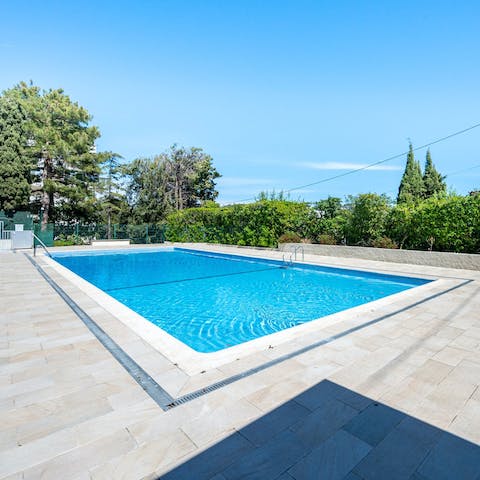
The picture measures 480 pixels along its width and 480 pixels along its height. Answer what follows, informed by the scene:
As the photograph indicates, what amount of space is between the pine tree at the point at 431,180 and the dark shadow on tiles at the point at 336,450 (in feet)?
106

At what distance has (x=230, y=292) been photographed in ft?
25.9

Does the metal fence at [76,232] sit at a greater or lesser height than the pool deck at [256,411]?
greater

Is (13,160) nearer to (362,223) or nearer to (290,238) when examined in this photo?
(290,238)

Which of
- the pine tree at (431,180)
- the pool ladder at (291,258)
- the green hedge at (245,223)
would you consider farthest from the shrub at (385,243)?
the pine tree at (431,180)

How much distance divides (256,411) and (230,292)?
5724 millimetres

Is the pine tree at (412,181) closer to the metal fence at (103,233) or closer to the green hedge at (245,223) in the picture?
the green hedge at (245,223)

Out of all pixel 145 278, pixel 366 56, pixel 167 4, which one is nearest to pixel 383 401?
pixel 145 278

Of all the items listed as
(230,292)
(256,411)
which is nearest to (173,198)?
(230,292)

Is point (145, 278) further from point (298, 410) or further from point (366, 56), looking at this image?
point (366, 56)

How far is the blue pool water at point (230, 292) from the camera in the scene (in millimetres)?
5316

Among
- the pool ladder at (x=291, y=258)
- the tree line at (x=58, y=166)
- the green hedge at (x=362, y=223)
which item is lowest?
the pool ladder at (x=291, y=258)

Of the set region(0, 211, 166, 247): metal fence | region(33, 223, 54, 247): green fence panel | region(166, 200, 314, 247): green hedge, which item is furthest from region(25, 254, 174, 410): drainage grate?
region(33, 223, 54, 247): green fence panel

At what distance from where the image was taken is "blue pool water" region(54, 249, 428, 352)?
5316mm

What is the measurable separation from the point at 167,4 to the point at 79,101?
16497 mm
